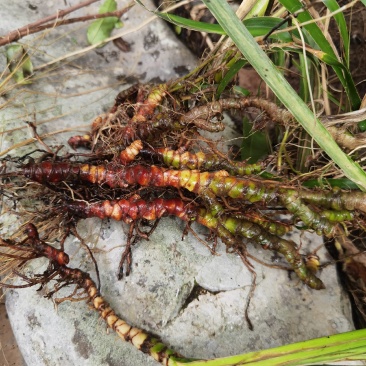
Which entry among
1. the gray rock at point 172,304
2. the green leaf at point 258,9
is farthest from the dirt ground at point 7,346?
the green leaf at point 258,9

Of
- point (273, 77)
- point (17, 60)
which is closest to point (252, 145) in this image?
point (273, 77)

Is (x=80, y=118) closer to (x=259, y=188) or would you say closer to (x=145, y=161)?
(x=145, y=161)

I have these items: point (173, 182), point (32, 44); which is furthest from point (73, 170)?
point (32, 44)

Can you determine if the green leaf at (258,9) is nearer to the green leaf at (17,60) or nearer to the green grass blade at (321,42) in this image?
the green grass blade at (321,42)

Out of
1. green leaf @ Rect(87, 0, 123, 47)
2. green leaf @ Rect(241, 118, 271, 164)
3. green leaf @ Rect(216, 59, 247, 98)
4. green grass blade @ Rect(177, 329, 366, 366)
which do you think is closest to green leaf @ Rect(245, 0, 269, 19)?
green leaf @ Rect(216, 59, 247, 98)

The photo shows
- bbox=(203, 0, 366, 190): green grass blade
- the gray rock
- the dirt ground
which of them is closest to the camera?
bbox=(203, 0, 366, 190): green grass blade

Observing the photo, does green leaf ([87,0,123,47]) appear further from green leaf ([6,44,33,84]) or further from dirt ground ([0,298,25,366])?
dirt ground ([0,298,25,366])

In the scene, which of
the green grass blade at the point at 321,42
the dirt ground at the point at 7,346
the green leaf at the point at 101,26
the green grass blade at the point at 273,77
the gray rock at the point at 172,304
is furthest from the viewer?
the green leaf at the point at 101,26
